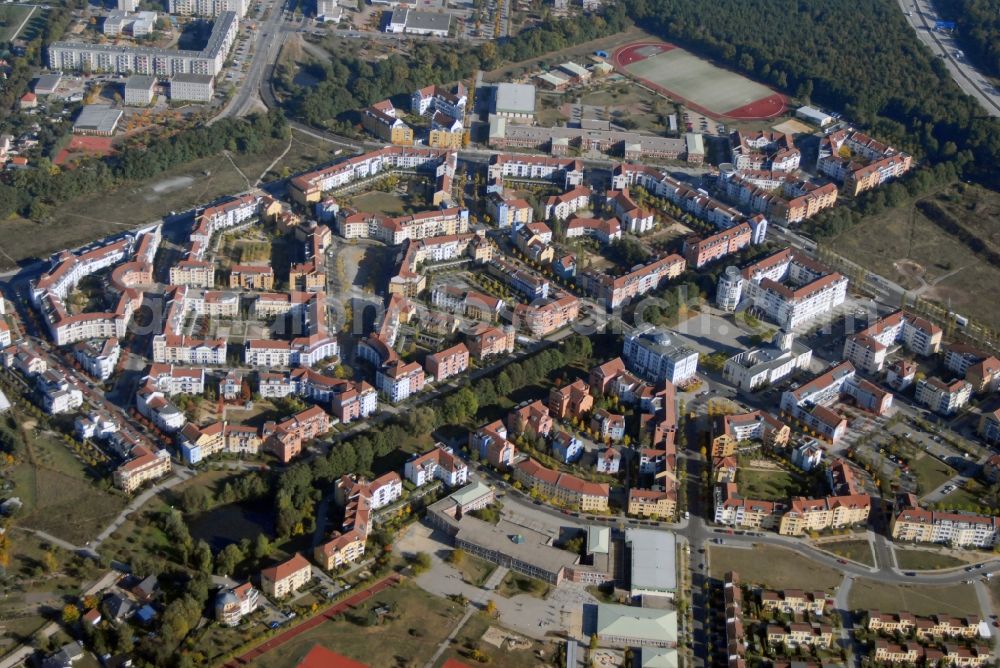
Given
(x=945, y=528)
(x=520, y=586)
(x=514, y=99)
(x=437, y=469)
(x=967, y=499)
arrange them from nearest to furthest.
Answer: (x=520, y=586), (x=945, y=528), (x=437, y=469), (x=967, y=499), (x=514, y=99)

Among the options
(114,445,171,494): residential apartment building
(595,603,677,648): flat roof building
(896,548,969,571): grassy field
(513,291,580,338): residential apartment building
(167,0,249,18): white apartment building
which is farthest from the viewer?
(167,0,249,18): white apartment building

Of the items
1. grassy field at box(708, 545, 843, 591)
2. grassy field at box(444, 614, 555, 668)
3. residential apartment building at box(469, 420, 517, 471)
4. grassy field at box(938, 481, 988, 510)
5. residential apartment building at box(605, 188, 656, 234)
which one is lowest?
grassy field at box(444, 614, 555, 668)

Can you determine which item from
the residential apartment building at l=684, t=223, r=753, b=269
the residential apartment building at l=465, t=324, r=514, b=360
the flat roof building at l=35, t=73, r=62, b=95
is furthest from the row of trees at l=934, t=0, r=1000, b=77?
the flat roof building at l=35, t=73, r=62, b=95

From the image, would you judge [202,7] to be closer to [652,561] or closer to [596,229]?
[596,229]

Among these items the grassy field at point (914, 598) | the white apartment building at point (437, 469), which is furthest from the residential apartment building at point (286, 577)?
the grassy field at point (914, 598)

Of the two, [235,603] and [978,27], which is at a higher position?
[978,27]

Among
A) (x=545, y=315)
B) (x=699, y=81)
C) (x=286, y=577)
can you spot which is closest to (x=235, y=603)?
(x=286, y=577)

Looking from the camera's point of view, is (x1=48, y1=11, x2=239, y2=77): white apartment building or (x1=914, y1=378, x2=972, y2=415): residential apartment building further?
(x1=48, y1=11, x2=239, y2=77): white apartment building

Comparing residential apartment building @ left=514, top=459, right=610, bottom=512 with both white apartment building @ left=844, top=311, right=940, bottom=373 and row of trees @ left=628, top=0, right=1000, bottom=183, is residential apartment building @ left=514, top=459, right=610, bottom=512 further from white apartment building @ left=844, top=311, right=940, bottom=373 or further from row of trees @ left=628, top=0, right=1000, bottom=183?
row of trees @ left=628, top=0, right=1000, bottom=183
